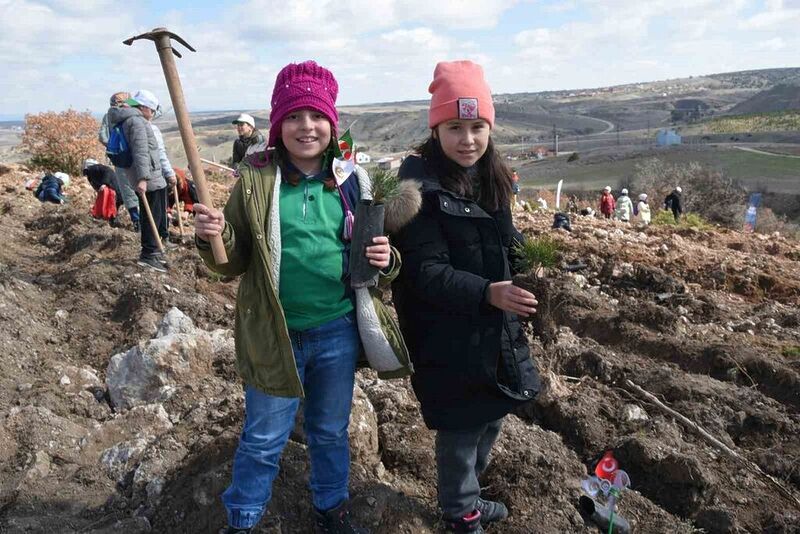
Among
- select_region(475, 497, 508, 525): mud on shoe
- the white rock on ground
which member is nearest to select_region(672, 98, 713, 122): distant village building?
the white rock on ground

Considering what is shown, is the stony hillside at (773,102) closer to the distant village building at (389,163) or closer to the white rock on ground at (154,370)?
the white rock on ground at (154,370)

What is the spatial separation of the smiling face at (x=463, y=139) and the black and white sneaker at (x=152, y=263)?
453 centimetres

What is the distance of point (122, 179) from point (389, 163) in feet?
18.1

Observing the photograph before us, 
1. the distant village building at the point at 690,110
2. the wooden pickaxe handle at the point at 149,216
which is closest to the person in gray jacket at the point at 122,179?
the wooden pickaxe handle at the point at 149,216

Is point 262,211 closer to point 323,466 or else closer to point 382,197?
point 382,197

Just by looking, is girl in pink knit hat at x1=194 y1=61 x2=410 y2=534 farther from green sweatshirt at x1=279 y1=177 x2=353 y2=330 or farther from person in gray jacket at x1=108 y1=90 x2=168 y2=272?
person in gray jacket at x1=108 y1=90 x2=168 y2=272

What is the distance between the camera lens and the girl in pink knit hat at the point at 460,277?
2121mm

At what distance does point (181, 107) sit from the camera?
2.03 meters

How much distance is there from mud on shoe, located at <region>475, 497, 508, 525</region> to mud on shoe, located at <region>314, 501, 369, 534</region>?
512 millimetres

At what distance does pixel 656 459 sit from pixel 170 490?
2263 mm

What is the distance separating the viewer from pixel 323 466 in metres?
2.27

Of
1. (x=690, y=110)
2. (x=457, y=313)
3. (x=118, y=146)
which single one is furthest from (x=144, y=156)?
(x=690, y=110)

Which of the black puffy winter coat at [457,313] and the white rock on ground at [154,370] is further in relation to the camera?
the white rock on ground at [154,370]

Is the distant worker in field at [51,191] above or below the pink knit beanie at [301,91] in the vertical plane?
below
